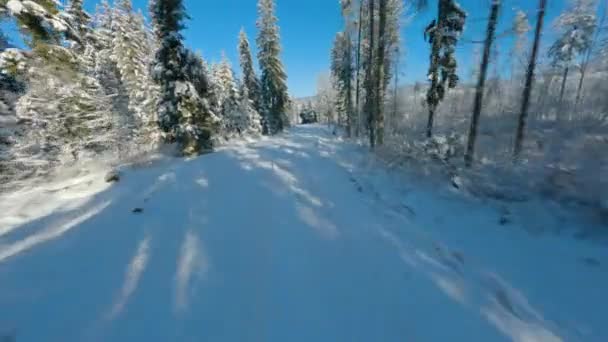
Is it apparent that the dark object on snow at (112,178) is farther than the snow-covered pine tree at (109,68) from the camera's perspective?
No

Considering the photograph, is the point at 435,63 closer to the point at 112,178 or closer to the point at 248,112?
the point at 112,178

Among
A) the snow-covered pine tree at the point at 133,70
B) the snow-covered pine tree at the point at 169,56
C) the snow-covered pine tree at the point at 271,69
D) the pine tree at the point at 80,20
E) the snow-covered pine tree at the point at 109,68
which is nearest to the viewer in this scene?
the snow-covered pine tree at the point at 169,56

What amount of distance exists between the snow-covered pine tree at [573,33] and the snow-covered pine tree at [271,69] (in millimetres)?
27815

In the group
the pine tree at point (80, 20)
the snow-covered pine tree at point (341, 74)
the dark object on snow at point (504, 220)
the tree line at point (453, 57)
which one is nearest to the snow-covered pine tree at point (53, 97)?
the pine tree at point (80, 20)

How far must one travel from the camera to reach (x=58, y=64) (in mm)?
11383

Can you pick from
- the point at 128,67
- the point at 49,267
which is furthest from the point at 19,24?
the point at 49,267

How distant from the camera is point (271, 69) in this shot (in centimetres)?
2998

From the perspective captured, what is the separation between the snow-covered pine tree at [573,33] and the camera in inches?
933

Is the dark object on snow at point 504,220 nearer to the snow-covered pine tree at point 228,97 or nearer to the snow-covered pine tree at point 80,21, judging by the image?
the snow-covered pine tree at point 80,21

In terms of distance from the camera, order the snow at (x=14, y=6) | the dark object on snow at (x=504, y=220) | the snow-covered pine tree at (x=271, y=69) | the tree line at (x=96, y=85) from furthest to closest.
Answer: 1. the snow-covered pine tree at (x=271, y=69)
2. the tree line at (x=96, y=85)
3. the snow at (x=14, y=6)
4. the dark object on snow at (x=504, y=220)

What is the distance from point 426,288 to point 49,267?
16.9 ft

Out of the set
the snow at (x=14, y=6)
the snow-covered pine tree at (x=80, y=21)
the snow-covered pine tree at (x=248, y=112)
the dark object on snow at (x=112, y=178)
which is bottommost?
the dark object on snow at (x=112, y=178)

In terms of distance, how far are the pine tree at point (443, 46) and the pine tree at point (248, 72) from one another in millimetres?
23726

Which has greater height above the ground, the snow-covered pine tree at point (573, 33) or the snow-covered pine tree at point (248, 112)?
the snow-covered pine tree at point (573, 33)
